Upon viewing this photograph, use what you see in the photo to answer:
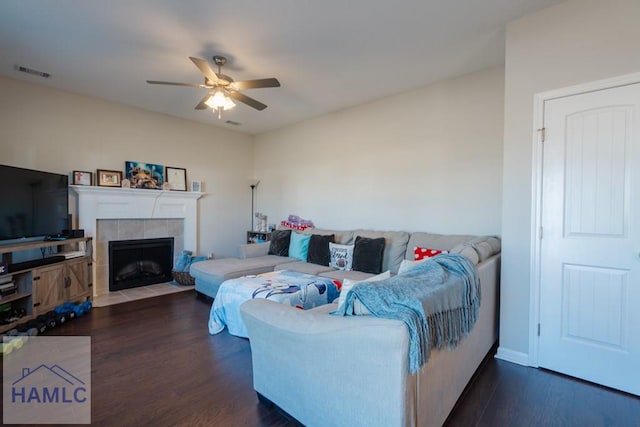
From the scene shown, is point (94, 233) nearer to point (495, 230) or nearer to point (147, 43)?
point (147, 43)

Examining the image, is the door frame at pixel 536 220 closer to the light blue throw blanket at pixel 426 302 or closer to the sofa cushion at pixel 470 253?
the sofa cushion at pixel 470 253

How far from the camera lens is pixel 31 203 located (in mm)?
3221

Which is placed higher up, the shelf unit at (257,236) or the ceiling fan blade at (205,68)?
the ceiling fan blade at (205,68)

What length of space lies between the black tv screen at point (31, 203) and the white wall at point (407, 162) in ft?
10.6

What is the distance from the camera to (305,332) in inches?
58.7

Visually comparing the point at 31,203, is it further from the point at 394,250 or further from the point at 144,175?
the point at 394,250

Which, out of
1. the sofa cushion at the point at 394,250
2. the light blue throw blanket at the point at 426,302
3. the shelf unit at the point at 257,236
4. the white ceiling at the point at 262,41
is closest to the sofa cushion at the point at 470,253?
the light blue throw blanket at the point at 426,302

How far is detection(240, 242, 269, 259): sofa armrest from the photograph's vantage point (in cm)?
461

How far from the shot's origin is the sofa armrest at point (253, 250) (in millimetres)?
4609

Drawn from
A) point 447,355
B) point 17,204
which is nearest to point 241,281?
point 447,355

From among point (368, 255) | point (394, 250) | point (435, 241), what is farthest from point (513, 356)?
point (368, 255)

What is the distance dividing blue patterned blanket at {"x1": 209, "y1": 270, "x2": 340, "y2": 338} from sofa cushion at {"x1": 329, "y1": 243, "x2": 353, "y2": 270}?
0.78 metres

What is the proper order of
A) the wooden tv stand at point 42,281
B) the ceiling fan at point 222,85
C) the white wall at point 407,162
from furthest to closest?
the white wall at point 407,162 < the wooden tv stand at point 42,281 < the ceiling fan at point 222,85

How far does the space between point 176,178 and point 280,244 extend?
2136 millimetres
